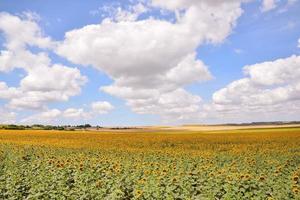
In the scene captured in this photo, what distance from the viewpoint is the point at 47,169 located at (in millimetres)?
15570

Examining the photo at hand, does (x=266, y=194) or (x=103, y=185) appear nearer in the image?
(x=266, y=194)

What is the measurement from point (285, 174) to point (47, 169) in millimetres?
8798

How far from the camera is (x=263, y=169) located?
15.8m

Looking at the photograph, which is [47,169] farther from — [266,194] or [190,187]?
[266,194]

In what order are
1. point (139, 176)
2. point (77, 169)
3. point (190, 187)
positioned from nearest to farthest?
1. point (190, 187)
2. point (139, 176)
3. point (77, 169)

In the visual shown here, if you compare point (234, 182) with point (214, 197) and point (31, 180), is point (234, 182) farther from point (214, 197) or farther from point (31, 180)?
point (31, 180)

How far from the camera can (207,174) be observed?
13250mm

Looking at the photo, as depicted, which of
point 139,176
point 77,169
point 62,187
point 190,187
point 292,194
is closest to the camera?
point 292,194

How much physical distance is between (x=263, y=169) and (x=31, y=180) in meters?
8.76

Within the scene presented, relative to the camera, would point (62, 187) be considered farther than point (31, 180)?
No

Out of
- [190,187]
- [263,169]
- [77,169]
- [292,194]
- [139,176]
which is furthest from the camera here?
[263,169]

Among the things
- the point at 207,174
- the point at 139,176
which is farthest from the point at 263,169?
the point at 139,176

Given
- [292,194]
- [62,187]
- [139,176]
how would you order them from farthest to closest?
[139,176] < [62,187] < [292,194]

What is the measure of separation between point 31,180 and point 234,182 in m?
6.84
